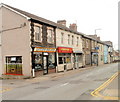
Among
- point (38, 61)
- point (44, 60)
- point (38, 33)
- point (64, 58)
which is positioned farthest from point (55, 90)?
point (64, 58)

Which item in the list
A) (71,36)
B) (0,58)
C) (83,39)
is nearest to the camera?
(0,58)

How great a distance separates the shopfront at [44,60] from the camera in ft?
71.1

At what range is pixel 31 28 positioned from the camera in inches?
836

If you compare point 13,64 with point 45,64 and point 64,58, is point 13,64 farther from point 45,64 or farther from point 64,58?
point 64,58

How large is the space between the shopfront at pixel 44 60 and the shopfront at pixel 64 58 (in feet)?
5.01

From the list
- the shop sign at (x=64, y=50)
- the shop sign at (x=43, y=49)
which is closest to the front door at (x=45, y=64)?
the shop sign at (x=43, y=49)

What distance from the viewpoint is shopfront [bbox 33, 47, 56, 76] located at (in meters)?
21.7

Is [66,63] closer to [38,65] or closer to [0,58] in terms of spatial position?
[38,65]

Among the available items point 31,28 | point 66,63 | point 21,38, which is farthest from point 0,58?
point 66,63

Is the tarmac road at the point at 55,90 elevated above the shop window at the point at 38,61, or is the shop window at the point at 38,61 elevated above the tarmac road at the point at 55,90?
the shop window at the point at 38,61

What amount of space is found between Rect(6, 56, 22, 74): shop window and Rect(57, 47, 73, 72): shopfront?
716 centimetres

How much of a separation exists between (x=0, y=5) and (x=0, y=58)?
22.6 ft

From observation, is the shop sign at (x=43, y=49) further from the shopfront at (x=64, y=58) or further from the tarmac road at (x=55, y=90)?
the tarmac road at (x=55, y=90)

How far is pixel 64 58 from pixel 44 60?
6292 millimetres
